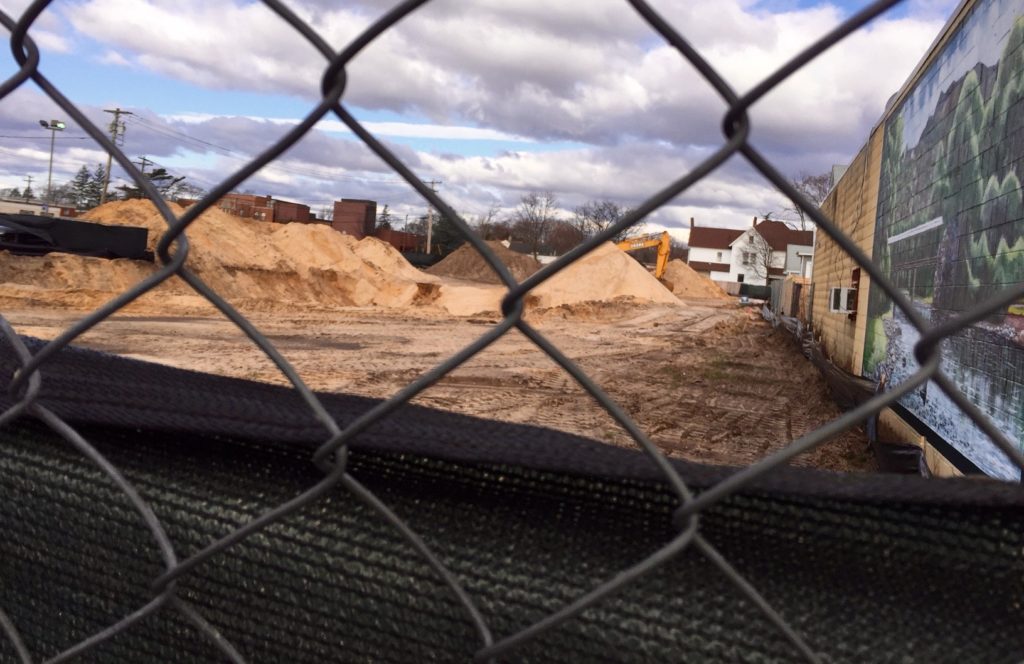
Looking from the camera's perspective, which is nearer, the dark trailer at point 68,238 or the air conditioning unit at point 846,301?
the air conditioning unit at point 846,301

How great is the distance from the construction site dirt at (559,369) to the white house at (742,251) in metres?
46.1

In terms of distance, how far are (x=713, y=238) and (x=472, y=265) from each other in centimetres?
4694

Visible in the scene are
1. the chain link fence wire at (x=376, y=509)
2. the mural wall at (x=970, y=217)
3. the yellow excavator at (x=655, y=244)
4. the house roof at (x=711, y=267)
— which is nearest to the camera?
the chain link fence wire at (x=376, y=509)

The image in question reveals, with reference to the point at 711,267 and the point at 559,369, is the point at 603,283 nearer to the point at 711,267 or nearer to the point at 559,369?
the point at 559,369

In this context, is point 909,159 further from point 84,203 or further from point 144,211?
point 84,203

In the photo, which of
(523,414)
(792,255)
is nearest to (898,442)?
(523,414)

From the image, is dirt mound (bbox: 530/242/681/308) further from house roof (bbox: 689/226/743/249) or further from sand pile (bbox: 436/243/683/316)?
house roof (bbox: 689/226/743/249)

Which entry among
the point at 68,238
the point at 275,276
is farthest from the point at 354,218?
the point at 68,238

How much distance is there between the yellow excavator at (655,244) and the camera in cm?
3572

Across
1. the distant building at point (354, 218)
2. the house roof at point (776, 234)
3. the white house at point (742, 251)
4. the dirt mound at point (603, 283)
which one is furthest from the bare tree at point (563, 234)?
the house roof at point (776, 234)

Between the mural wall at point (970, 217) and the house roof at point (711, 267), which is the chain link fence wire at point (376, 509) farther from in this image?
the house roof at point (711, 267)

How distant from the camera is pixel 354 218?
1587 inches

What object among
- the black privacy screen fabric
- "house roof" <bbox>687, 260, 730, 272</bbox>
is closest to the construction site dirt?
the black privacy screen fabric

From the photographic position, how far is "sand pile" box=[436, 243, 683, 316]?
28062 millimetres
